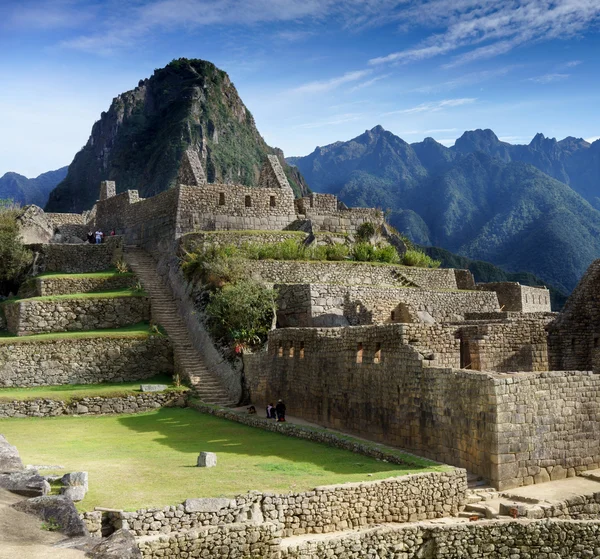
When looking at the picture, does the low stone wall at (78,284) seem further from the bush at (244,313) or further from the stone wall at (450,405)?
the stone wall at (450,405)

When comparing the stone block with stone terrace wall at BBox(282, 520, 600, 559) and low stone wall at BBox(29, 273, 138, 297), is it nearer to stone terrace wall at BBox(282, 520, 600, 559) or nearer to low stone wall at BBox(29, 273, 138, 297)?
stone terrace wall at BBox(282, 520, 600, 559)

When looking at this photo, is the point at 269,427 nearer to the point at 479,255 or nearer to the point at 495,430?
the point at 495,430

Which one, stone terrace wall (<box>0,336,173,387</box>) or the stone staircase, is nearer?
the stone staircase

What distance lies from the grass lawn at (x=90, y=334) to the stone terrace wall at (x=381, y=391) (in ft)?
20.6

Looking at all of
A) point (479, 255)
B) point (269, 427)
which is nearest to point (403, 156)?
point (479, 255)

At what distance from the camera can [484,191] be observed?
11619cm

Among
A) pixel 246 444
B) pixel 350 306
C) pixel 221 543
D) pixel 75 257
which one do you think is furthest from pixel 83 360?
pixel 221 543

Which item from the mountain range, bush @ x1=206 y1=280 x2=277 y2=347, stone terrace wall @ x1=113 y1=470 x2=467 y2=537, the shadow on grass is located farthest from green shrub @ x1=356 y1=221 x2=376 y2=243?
the mountain range

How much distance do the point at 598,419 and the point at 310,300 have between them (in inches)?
524

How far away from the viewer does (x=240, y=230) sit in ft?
121

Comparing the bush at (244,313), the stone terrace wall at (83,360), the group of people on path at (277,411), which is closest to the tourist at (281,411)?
the group of people on path at (277,411)

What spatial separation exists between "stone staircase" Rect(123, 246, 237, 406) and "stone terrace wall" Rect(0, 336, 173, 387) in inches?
29.3

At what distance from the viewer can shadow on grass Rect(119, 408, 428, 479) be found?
16.2 meters

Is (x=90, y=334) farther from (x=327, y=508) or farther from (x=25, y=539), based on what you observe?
(x=25, y=539)
